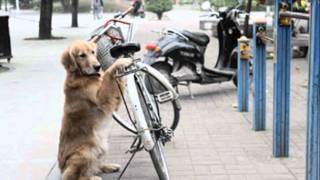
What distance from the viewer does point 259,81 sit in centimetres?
679

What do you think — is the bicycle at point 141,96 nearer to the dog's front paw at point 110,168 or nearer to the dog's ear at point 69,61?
the dog's front paw at point 110,168

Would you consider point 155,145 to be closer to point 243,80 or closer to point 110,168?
point 110,168

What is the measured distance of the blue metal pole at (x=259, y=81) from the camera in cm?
665

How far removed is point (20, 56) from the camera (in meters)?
15.9

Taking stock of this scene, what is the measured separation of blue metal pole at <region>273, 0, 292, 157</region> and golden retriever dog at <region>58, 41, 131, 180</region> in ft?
5.30

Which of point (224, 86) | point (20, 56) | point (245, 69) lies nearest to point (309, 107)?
point (245, 69)

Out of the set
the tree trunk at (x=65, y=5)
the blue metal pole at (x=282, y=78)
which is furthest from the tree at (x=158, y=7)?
the blue metal pole at (x=282, y=78)

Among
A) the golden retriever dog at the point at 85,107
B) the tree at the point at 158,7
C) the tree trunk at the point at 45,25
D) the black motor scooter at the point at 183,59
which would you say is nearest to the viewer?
the golden retriever dog at the point at 85,107

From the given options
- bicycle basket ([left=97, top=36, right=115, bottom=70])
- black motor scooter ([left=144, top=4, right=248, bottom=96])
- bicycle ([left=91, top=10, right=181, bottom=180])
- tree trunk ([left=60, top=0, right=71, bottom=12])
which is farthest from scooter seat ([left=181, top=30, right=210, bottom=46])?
tree trunk ([left=60, top=0, right=71, bottom=12])

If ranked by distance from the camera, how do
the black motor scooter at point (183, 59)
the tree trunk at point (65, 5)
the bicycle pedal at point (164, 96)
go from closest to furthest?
1. the bicycle pedal at point (164, 96)
2. the black motor scooter at point (183, 59)
3. the tree trunk at point (65, 5)

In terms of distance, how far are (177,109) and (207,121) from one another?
134cm

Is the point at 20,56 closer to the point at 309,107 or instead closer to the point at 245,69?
the point at 245,69

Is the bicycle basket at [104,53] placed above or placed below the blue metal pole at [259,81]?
above

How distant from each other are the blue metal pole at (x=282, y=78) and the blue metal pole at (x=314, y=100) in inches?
62.6
